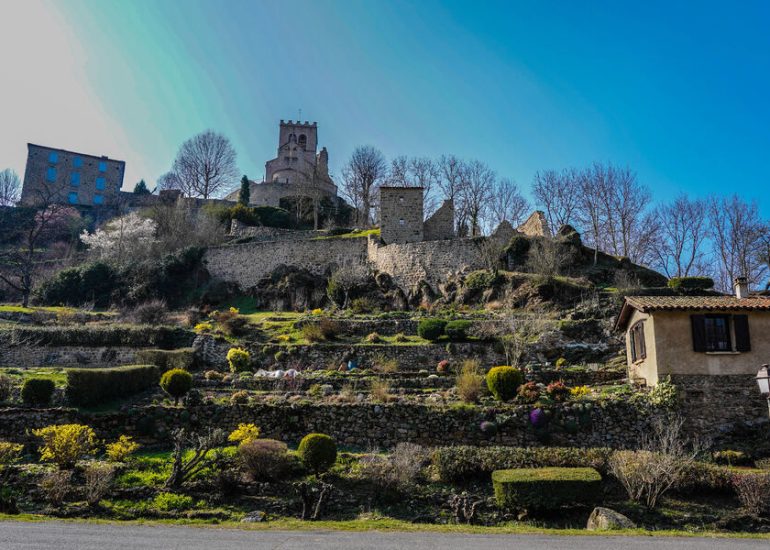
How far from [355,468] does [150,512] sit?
5.14m

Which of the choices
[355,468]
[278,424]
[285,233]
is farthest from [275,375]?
[285,233]

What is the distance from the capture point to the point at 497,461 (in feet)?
50.9

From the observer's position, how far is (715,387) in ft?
63.0

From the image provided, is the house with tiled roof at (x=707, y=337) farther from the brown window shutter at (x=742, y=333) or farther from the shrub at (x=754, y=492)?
the shrub at (x=754, y=492)

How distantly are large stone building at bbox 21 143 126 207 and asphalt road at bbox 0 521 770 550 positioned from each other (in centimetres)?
6190

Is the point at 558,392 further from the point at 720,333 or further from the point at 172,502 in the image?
the point at 172,502

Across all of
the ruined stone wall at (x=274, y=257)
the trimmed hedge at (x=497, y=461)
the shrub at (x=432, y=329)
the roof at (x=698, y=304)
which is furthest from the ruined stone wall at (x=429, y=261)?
the trimmed hedge at (x=497, y=461)

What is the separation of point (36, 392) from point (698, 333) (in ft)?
71.9

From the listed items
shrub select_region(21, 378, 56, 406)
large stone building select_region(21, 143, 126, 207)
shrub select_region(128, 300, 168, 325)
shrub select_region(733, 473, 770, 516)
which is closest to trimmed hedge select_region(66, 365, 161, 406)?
shrub select_region(21, 378, 56, 406)

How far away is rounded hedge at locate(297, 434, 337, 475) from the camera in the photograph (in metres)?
15.2

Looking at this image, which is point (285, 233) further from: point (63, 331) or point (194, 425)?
point (194, 425)

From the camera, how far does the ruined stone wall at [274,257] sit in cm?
4353

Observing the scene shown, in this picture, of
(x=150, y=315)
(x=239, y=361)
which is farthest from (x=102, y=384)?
(x=150, y=315)

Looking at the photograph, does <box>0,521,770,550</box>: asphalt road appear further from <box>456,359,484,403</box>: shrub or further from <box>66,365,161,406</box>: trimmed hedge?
<box>456,359,484,403</box>: shrub
